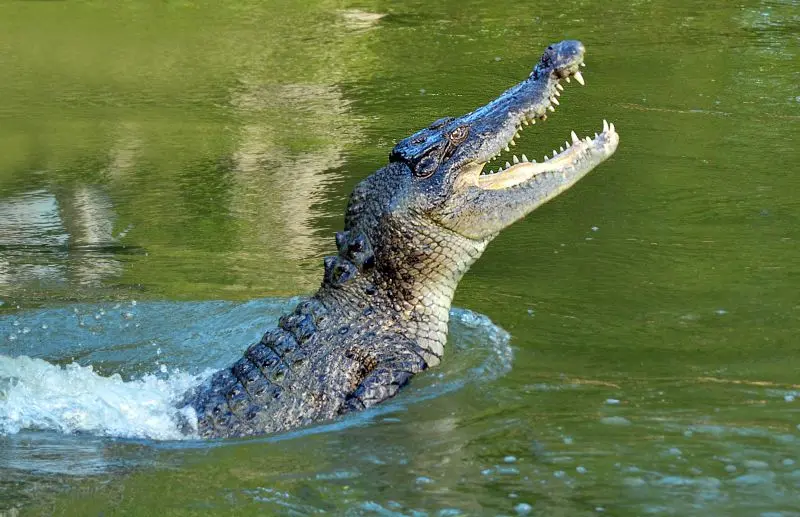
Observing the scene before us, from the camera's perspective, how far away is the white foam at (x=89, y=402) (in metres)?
5.55

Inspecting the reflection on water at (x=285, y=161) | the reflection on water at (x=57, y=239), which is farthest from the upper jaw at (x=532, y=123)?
the reflection on water at (x=57, y=239)

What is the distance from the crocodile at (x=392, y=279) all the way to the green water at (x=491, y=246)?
0.25 metres

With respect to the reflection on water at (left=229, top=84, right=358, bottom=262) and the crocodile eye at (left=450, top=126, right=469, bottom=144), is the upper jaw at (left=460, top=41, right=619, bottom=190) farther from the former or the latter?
the reflection on water at (left=229, top=84, right=358, bottom=262)

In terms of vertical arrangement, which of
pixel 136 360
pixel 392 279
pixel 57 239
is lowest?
pixel 136 360

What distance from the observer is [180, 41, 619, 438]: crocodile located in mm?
5426

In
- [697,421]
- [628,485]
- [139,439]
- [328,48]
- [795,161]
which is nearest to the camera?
[628,485]

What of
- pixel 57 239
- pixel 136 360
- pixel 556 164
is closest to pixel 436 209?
pixel 556 164

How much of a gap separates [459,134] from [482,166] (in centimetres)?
20

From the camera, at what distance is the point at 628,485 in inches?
180

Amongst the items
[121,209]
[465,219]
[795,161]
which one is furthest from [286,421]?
[795,161]

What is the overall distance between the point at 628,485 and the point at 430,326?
1.48 metres

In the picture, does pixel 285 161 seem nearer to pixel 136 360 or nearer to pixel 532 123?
pixel 136 360

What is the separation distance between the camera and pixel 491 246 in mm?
7980

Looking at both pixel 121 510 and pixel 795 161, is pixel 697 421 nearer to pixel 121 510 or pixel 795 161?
pixel 121 510
